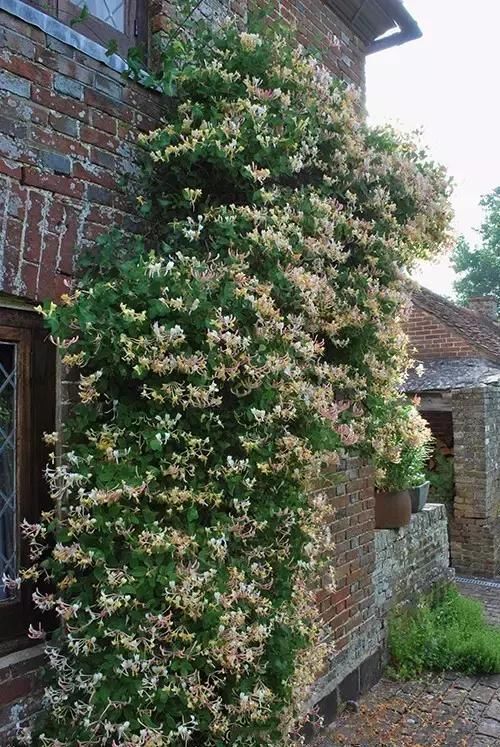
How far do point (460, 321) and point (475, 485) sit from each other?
10.8 feet

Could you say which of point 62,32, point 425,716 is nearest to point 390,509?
point 425,716

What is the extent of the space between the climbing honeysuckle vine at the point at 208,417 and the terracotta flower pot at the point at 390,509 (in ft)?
7.04

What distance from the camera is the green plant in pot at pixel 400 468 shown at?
4941 millimetres

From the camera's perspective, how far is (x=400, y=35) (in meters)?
5.53

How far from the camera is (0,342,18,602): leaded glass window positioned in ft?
8.78

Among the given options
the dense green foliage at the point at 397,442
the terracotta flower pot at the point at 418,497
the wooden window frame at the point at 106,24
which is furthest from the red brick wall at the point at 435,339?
the wooden window frame at the point at 106,24

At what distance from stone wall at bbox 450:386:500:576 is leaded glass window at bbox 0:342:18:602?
27.1ft

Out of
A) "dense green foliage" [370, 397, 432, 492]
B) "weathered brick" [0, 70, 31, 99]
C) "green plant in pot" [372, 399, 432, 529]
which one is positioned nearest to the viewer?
"weathered brick" [0, 70, 31, 99]

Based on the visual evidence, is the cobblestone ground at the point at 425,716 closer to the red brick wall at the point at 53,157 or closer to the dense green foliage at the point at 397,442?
the dense green foliage at the point at 397,442

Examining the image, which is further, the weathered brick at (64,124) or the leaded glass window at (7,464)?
the weathered brick at (64,124)

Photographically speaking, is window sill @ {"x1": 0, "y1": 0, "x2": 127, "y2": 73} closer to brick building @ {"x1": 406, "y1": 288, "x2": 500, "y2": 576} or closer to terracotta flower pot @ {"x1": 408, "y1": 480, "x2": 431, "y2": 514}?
terracotta flower pot @ {"x1": 408, "y1": 480, "x2": 431, "y2": 514}

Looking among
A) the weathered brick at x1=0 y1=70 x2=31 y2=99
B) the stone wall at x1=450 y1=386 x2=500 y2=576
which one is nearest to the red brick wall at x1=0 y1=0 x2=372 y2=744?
the weathered brick at x1=0 y1=70 x2=31 y2=99

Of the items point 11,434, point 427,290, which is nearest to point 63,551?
point 11,434

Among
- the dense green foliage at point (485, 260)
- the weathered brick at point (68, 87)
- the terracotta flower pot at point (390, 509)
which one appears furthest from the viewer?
the dense green foliage at point (485, 260)
